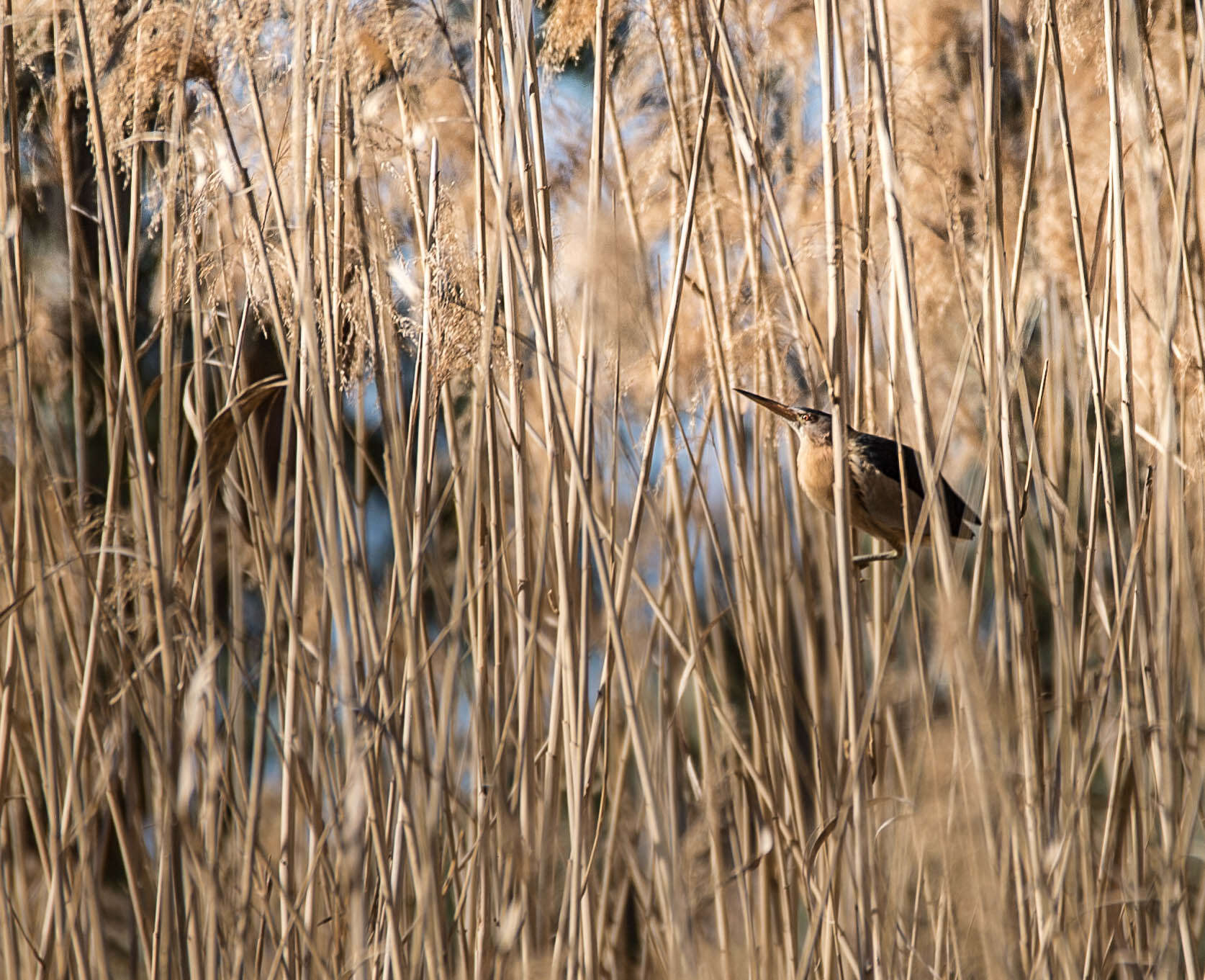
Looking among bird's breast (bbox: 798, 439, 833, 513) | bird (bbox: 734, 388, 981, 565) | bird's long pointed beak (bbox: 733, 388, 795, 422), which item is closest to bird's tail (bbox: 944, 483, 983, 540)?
bird (bbox: 734, 388, 981, 565)

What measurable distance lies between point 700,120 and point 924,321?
111 cm

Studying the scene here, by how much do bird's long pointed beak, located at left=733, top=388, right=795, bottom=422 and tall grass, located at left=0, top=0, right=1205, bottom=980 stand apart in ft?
0.09

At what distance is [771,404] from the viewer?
168cm

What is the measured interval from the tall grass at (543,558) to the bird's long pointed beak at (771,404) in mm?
27

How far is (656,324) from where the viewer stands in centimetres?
173

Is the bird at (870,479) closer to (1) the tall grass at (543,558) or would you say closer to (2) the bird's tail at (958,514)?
(2) the bird's tail at (958,514)

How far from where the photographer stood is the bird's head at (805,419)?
1.71m

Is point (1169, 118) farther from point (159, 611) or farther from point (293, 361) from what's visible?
point (159, 611)

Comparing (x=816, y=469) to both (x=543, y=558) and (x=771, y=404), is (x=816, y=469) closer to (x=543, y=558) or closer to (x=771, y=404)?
(x=771, y=404)

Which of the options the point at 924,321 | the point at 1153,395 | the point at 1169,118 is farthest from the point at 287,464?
the point at 1169,118

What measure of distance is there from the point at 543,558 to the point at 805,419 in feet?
2.64

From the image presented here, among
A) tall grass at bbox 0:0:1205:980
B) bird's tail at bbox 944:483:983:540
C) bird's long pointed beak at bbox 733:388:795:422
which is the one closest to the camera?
tall grass at bbox 0:0:1205:980

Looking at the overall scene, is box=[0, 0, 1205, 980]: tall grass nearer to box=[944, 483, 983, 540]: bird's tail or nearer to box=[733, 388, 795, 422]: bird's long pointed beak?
box=[733, 388, 795, 422]: bird's long pointed beak

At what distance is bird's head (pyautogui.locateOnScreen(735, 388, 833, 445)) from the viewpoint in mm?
1710
